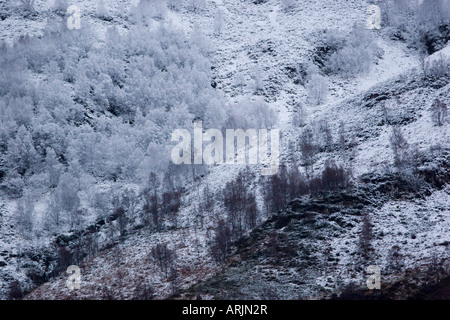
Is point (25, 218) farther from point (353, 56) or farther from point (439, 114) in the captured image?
point (353, 56)

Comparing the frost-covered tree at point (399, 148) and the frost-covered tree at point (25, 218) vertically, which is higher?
the frost-covered tree at point (399, 148)

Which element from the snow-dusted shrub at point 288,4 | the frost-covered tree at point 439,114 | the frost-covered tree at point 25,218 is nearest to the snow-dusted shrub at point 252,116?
the frost-covered tree at point 439,114

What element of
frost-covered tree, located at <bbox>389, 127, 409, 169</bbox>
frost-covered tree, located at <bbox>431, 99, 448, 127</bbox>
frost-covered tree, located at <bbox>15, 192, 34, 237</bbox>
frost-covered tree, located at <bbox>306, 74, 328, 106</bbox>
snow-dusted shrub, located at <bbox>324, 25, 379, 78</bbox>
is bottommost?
frost-covered tree, located at <bbox>15, 192, 34, 237</bbox>

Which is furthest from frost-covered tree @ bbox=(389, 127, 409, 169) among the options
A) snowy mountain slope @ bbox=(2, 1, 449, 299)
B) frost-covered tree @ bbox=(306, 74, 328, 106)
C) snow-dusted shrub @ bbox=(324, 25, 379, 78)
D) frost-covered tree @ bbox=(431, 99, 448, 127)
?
snow-dusted shrub @ bbox=(324, 25, 379, 78)

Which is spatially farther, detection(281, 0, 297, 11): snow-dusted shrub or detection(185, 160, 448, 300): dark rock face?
detection(281, 0, 297, 11): snow-dusted shrub

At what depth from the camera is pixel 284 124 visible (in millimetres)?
77750

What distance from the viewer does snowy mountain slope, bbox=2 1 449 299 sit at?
3039cm

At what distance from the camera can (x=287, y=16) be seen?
150 meters

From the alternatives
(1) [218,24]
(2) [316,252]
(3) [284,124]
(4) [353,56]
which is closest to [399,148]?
(2) [316,252]

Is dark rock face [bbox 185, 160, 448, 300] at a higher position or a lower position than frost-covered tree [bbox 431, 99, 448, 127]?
lower

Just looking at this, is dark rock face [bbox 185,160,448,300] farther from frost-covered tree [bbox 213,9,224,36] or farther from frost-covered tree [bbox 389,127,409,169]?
frost-covered tree [bbox 213,9,224,36]

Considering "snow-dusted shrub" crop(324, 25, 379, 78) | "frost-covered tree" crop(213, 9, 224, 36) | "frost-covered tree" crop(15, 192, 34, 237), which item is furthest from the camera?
"frost-covered tree" crop(213, 9, 224, 36)

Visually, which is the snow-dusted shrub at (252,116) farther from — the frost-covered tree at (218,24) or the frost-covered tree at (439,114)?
the frost-covered tree at (218,24)

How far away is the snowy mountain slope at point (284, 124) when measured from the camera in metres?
30.4
